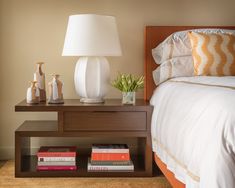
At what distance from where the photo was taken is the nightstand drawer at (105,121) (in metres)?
2.84

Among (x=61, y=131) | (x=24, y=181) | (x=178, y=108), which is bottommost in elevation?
(x=24, y=181)

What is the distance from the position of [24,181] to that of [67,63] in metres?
1.02

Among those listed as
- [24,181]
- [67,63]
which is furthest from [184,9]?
[24,181]

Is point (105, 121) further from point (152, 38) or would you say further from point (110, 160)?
point (152, 38)

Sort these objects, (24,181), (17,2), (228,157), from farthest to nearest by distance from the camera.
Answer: (17,2), (24,181), (228,157)

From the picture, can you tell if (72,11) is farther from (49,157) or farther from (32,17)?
(49,157)

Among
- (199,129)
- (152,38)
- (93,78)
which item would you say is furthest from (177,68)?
(199,129)

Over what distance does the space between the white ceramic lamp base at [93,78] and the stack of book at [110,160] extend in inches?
13.9

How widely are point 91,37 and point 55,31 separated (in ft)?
1.91

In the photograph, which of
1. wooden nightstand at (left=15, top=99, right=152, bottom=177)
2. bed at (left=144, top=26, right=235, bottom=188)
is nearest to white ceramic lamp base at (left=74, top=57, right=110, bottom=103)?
wooden nightstand at (left=15, top=99, right=152, bottom=177)

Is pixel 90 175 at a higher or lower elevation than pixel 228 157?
lower

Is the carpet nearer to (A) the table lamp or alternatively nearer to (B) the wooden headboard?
(A) the table lamp

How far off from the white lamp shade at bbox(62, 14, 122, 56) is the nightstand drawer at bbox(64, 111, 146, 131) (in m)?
0.40

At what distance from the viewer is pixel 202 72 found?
276 cm
